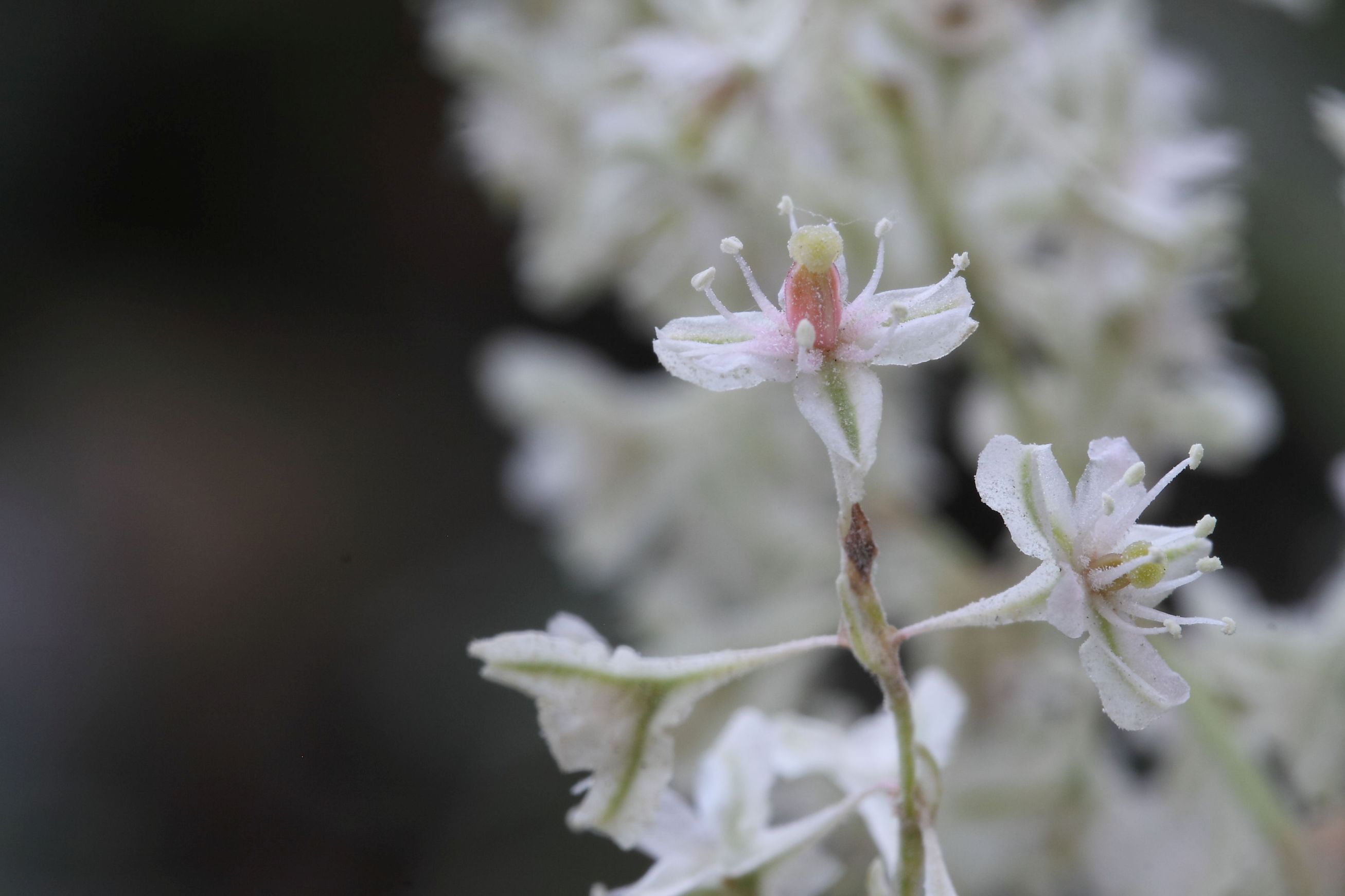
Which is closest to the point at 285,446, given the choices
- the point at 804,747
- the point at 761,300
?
the point at 804,747

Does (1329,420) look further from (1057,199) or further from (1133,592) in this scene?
(1133,592)

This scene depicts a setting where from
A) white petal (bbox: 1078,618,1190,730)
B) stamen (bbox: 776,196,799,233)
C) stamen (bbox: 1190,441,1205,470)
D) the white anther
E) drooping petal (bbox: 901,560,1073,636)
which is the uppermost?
stamen (bbox: 776,196,799,233)

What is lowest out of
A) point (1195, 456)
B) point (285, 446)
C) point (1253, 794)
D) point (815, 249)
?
point (1253, 794)

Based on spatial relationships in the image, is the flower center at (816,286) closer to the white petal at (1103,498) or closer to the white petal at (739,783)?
the white petal at (1103,498)

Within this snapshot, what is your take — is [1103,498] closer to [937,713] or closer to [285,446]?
[937,713]

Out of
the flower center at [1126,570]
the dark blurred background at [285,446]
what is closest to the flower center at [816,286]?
the flower center at [1126,570]

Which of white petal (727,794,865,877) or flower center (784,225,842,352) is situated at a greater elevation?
flower center (784,225,842,352)

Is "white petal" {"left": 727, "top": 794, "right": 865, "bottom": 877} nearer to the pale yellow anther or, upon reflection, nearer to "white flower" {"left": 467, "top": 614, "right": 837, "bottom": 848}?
"white flower" {"left": 467, "top": 614, "right": 837, "bottom": 848}

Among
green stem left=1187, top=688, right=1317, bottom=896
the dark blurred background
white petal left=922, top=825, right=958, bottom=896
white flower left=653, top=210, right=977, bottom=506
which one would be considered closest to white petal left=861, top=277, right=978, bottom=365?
white flower left=653, top=210, right=977, bottom=506
